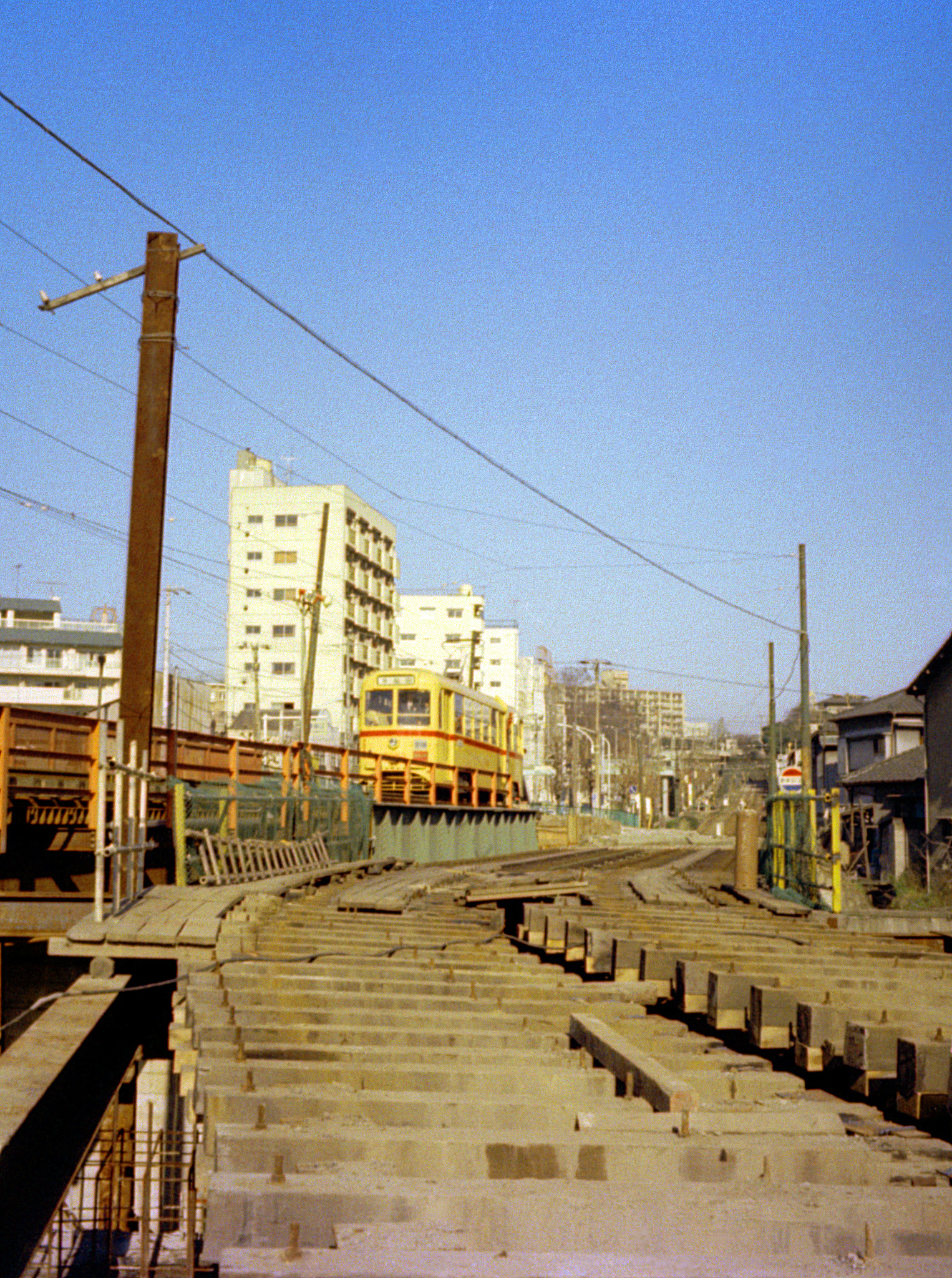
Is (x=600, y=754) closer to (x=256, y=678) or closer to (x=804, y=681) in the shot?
(x=256, y=678)

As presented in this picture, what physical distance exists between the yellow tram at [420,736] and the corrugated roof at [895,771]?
11.2 m

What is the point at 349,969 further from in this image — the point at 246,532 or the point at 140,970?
the point at 246,532

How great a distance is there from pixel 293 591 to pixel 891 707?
42.1 meters

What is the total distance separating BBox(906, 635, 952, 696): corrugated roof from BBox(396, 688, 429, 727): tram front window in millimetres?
12751

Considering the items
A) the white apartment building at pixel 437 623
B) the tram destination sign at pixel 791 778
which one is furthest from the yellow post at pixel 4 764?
the white apartment building at pixel 437 623

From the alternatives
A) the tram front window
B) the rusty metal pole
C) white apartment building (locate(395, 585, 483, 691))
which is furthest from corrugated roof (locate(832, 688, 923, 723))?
white apartment building (locate(395, 585, 483, 691))

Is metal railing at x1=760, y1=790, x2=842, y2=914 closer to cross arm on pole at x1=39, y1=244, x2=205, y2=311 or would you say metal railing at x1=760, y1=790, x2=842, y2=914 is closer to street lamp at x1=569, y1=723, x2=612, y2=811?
cross arm on pole at x1=39, y1=244, x2=205, y2=311

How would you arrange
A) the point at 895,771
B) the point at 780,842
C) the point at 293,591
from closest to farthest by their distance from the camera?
the point at 780,842 < the point at 895,771 < the point at 293,591

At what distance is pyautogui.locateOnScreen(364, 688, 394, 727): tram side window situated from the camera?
108 ft

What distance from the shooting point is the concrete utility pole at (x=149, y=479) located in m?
13.6

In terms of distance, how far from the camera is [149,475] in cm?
1409

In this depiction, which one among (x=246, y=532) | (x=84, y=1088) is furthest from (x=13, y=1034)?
(x=246, y=532)

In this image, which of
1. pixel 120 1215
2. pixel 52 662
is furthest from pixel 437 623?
pixel 120 1215

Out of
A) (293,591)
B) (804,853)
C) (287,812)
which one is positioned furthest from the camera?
(293,591)
